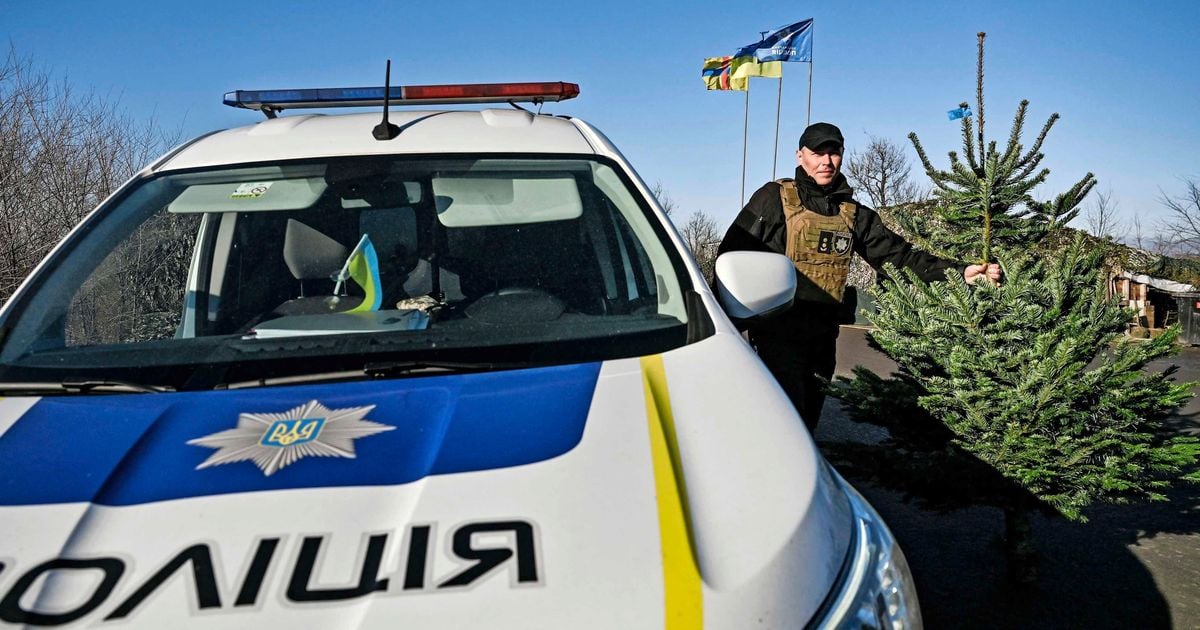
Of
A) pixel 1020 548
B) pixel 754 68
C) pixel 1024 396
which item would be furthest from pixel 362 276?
pixel 754 68

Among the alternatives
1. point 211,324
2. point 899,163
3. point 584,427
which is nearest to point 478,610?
point 584,427

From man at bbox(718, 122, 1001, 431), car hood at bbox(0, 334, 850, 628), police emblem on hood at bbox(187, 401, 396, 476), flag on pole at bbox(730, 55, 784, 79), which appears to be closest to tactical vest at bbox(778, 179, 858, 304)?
man at bbox(718, 122, 1001, 431)

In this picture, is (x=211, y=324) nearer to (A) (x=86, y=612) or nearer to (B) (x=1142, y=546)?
(A) (x=86, y=612)

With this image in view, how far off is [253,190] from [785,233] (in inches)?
108

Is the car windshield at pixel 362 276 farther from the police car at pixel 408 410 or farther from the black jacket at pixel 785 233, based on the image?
the black jacket at pixel 785 233

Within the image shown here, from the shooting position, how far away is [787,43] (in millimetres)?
29422

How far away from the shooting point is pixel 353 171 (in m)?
3.02

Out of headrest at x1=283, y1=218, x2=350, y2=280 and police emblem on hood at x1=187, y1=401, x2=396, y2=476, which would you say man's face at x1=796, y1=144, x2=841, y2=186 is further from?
police emblem on hood at x1=187, y1=401, x2=396, y2=476

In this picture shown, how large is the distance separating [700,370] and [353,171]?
1.40 m

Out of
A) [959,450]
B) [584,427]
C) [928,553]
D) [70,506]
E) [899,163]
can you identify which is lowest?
[928,553]

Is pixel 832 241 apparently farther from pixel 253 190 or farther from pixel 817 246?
pixel 253 190

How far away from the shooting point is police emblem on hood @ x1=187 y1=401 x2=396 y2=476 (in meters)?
1.79

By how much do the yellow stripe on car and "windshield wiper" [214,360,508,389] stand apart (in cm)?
37

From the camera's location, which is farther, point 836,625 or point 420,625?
point 836,625
